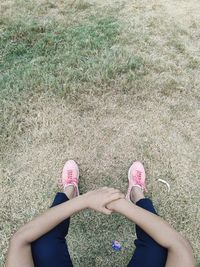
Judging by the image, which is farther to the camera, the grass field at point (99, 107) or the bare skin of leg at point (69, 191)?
the grass field at point (99, 107)

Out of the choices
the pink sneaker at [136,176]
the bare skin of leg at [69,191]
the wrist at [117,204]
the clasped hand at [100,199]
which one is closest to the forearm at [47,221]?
the clasped hand at [100,199]

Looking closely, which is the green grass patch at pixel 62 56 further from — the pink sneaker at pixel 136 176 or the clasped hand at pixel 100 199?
the clasped hand at pixel 100 199

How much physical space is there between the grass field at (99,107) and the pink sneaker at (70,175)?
0.11 metres

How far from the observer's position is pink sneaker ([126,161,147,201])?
340 cm

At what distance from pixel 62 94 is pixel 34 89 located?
31cm

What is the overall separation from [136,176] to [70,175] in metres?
0.57

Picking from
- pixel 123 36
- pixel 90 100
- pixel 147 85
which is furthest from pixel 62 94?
pixel 123 36

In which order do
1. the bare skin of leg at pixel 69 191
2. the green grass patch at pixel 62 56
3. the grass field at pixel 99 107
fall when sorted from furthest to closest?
the green grass patch at pixel 62 56 → the grass field at pixel 99 107 → the bare skin of leg at pixel 69 191

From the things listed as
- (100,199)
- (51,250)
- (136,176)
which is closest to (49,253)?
(51,250)

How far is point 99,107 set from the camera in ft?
13.3

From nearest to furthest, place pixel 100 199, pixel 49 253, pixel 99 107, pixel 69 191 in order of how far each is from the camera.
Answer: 1. pixel 49 253
2. pixel 100 199
3. pixel 69 191
4. pixel 99 107

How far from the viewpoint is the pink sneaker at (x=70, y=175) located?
3408mm

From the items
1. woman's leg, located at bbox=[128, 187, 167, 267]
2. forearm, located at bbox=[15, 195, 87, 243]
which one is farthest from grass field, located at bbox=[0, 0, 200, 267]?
forearm, located at bbox=[15, 195, 87, 243]

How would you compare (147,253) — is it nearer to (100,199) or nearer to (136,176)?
(100,199)
